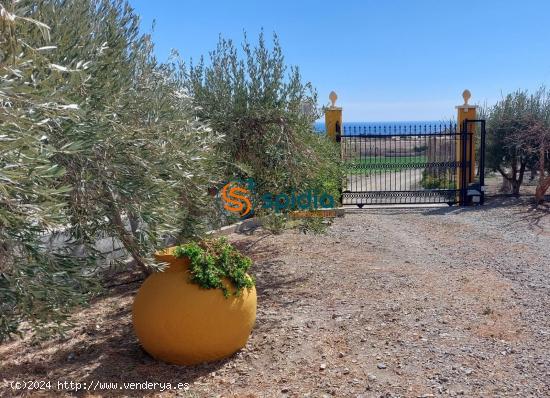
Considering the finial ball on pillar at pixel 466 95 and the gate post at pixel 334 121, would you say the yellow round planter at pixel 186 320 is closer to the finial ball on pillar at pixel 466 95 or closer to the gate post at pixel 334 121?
the gate post at pixel 334 121

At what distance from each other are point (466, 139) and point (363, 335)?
8752mm

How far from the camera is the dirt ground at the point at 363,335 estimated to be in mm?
3893

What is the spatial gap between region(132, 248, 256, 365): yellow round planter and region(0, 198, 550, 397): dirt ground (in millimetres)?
135

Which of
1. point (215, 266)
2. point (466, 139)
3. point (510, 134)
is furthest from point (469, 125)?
point (215, 266)

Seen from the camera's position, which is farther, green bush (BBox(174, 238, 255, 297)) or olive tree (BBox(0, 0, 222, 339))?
green bush (BBox(174, 238, 255, 297))

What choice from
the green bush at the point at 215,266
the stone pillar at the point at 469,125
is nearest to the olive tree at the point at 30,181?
the green bush at the point at 215,266

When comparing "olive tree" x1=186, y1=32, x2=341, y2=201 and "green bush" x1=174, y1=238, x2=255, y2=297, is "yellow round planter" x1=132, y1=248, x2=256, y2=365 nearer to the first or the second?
"green bush" x1=174, y1=238, x2=255, y2=297

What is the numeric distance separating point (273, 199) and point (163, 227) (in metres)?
3.78

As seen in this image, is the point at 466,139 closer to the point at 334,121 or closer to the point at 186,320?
the point at 334,121

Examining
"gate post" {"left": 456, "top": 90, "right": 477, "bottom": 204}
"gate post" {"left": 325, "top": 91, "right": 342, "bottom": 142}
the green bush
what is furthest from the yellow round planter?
"gate post" {"left": 456, "top": 90, "right": 477, "bottom": 204}

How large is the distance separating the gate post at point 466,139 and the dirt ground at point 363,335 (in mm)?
4457

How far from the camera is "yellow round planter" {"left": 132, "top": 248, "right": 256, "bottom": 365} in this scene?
421 cm

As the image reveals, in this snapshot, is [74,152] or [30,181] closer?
[30,181]

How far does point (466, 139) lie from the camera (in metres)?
12.3
